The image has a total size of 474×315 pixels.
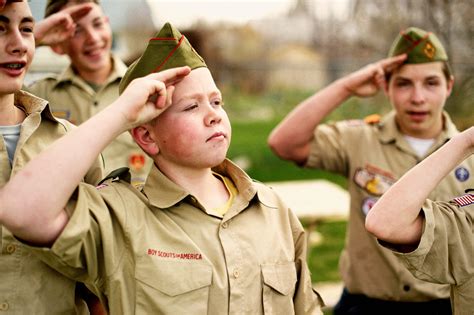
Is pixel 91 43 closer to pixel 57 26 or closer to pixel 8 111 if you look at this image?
pixel 57 26

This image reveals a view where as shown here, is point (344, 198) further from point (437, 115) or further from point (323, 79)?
point (323, 79)

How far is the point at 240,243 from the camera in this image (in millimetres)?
2104

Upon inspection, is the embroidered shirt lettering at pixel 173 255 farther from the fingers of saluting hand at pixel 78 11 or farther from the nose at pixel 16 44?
the fingers of saluting hand at pixel 78 11

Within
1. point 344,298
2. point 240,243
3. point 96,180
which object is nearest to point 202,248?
point 240,243

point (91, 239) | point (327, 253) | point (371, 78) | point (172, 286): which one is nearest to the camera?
point (91, 239)

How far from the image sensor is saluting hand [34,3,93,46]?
10.0ft

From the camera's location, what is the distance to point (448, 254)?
215 centimetres

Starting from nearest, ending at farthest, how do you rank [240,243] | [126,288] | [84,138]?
[84,138] → [126,288] → [240,243]

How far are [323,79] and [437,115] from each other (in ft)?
44.3

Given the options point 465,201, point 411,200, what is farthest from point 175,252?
point 465,201

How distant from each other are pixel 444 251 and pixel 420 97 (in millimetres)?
1261

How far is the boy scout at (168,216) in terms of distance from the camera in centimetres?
178

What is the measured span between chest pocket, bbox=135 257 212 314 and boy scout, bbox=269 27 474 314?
1.51 m

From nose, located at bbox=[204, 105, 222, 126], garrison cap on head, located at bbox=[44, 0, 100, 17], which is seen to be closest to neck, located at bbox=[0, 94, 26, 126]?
nose, located at bbox=[204, 105, 222, 126]
